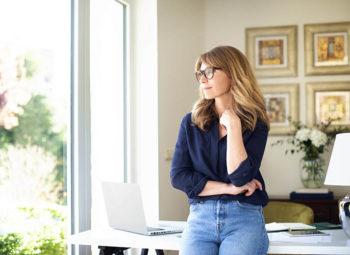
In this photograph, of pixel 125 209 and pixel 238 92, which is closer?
pixel 238 92

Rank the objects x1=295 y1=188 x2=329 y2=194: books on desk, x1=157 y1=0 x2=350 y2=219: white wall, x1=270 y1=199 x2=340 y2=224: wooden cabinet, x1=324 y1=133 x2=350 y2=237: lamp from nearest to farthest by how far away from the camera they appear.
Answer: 1. x1=324 y1=133 x2=350 y2=237: lamp
2. x1=157 y1=0 x2=350 y2=219: white wall
3. x1=270 y1=199 x2=340 y2=224: wooden cabinet
4. x1=295 y1=188 x2=329 y2=194: books on desk

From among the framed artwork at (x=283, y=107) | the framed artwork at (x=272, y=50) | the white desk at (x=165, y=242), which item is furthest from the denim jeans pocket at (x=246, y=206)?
the framed artwork at (x=272, y=50)

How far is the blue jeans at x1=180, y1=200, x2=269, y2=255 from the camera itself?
2.23 m

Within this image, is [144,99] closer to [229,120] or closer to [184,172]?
[184,172]

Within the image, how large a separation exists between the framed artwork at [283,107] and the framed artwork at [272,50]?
12 centimetres

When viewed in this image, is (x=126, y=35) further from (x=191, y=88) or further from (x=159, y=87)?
(x=191, y=88)

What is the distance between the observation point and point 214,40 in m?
5.32

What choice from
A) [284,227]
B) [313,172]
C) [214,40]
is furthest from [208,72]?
[214,40]

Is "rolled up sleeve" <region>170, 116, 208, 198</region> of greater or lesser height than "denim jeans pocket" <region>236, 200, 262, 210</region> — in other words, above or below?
above

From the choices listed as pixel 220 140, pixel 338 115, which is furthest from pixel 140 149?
pixel 220 140

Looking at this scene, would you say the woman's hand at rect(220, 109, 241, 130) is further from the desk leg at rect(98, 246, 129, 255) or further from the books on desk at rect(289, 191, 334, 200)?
the books on desk at rect(289, 191, 334, 200)

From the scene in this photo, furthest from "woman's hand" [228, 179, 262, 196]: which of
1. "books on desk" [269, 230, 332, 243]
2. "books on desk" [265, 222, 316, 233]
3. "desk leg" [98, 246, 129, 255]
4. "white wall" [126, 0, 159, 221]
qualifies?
"white wall" [126, 0, 159, 221]

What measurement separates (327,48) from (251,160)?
303 centimetres

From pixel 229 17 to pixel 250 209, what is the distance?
3255 millimetres
